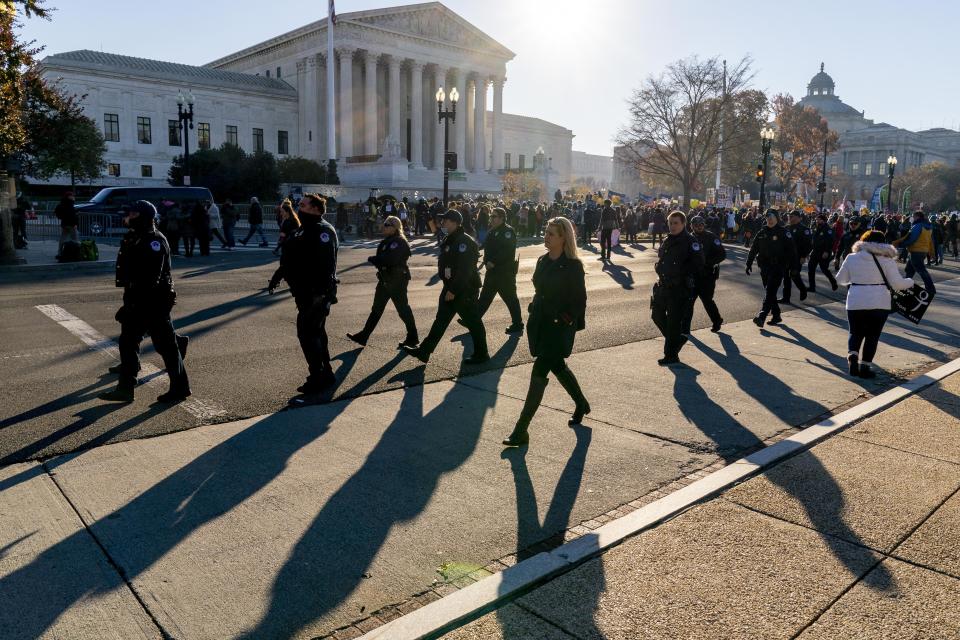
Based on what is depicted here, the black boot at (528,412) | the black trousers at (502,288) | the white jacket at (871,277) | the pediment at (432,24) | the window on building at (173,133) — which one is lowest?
the black boot at (528,412)

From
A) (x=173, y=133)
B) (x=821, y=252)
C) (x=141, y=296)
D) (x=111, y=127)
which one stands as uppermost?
(x=111, y=127)

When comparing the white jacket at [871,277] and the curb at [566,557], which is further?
the white jacket at [871,277]

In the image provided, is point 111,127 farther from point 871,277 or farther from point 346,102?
point 871,277

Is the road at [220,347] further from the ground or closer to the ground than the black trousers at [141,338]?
closer to the ground

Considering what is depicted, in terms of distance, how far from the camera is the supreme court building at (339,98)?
67000mm

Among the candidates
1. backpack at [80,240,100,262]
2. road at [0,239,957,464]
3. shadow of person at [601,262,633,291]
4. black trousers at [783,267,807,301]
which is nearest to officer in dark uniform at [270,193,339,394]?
road at [0,239,957,464]

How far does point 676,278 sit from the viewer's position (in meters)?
9.53

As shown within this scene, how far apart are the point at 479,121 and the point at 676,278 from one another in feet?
252

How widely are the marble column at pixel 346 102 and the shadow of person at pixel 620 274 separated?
52.7 m

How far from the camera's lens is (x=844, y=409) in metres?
7.57

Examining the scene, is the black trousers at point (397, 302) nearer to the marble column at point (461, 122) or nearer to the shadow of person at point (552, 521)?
the shadow of person at point (552, 521)

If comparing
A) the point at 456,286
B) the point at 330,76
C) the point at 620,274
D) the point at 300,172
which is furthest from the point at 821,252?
the point at 330,76

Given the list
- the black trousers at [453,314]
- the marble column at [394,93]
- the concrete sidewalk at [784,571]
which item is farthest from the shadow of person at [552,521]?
the marble column at [394,93]

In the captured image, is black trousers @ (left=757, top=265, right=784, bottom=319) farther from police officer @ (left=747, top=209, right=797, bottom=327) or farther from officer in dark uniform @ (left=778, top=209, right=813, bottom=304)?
officer in dark uniform @ (left=778, top=209, right=813, bottom=304)
